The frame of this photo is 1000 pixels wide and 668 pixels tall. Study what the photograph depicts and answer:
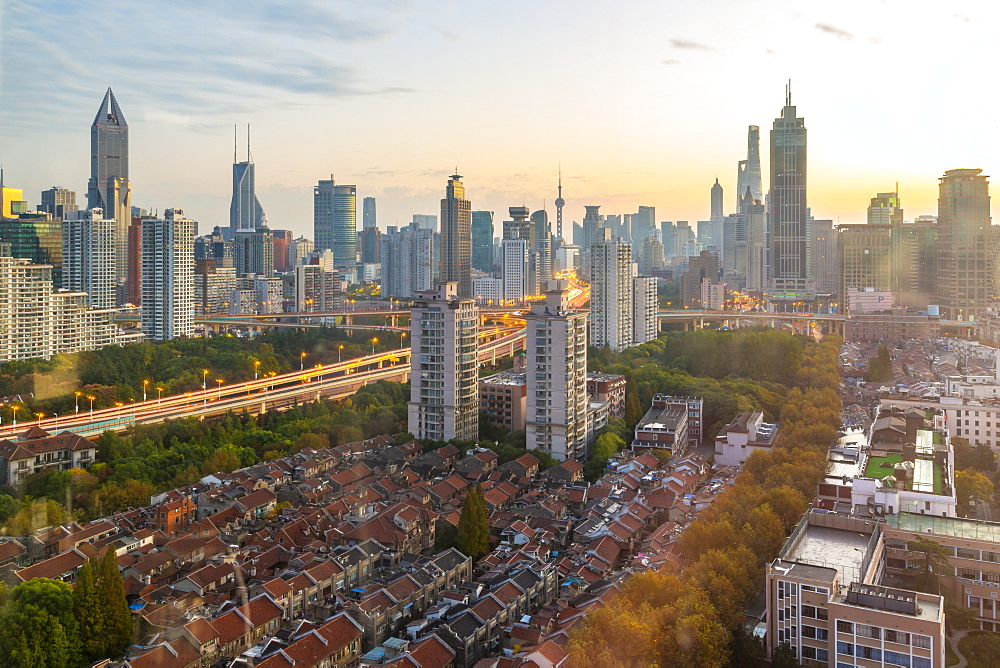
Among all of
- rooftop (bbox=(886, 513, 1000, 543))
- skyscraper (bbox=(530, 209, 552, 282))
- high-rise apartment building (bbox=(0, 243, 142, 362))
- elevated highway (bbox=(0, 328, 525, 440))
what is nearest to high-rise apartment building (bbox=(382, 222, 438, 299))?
skyscraper (bbox=(530, 209, 552, 282))

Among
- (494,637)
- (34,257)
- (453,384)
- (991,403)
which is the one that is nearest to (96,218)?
(34,257)

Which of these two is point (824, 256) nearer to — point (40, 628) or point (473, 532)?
point (473, 532)

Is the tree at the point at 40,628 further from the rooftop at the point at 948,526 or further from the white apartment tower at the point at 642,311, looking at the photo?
the white apartment tower at the point at 642,311

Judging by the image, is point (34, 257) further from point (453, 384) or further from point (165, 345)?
point (453, 384)

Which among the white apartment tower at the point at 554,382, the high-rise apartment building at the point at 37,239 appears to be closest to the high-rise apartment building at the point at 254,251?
the high-rise apartment building at the point at 37,239

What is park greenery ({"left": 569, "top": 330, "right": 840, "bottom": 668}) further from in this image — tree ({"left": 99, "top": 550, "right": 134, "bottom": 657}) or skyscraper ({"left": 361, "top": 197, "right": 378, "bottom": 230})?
skyscraper ({"left": 361, "top": 197, "right": 378, "bottom": 230})
